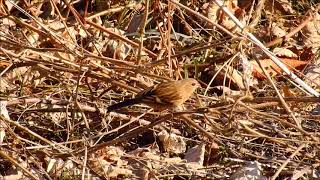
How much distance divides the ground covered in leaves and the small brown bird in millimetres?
128

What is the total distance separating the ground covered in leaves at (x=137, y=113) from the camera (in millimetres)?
4309

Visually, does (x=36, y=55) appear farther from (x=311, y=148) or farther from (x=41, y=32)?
(x=311, y=148)

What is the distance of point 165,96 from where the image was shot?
431 cm

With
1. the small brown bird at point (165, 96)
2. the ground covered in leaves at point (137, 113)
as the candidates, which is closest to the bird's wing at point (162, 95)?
the small brown bird at point (165, 96)

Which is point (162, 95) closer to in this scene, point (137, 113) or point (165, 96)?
point (165, 96)

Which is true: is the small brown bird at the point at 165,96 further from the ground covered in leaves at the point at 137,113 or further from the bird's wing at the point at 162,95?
the ground covered in leaves at the point at 137,113

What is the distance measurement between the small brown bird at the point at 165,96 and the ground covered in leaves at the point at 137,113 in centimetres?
13

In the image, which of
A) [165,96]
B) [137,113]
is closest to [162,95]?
[165,96]

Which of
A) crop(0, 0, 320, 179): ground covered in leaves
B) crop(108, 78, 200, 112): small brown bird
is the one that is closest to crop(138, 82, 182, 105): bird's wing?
crop(108, 78, 200, 112): small brown bird

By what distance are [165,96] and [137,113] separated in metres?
0.53

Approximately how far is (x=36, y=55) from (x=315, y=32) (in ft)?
8.72

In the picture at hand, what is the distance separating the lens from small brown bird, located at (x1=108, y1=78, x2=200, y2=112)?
427cm

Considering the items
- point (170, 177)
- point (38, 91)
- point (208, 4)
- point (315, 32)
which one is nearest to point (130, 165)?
point (170, 177)

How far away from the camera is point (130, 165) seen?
15.3 ft
